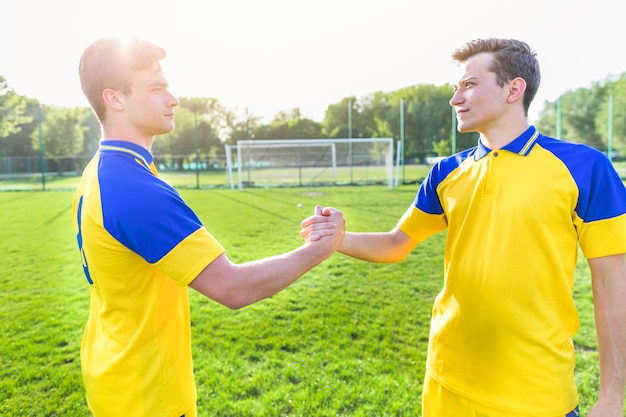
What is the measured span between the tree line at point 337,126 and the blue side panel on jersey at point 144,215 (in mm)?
24544

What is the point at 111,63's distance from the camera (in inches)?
72.8

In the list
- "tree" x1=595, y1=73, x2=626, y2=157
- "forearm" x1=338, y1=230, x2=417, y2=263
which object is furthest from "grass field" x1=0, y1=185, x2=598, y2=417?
"tree" x1=595, y1=73, x2=626, y2=157

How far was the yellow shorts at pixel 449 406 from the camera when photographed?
78.5 inches

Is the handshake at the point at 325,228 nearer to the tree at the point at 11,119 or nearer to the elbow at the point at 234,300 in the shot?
the elbow at the point at 234,300

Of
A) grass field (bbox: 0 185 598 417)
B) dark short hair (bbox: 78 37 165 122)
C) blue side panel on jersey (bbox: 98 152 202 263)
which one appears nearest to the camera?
blue side panel on jersey (bbox: 98 152 202 263)

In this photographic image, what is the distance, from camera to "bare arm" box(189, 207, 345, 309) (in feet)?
5.63

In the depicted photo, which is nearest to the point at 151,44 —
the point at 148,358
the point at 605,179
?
the point at 148,358

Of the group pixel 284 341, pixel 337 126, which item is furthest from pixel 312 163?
pixel 284 341

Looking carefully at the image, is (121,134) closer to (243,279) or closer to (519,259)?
(243,279)

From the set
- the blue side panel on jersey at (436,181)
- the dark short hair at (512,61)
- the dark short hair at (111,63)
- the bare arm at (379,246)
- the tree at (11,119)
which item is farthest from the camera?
the tree at (11,119)

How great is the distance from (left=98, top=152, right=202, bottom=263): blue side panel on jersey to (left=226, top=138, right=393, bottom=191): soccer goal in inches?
907

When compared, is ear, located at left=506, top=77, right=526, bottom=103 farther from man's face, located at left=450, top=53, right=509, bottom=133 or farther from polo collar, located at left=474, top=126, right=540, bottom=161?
polo collar, located at left=474, top=126, right=540, bottom=161

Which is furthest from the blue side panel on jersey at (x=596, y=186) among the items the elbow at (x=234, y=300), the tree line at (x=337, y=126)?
the tree line at (x=337, y=126)

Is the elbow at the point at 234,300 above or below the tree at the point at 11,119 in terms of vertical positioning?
below
